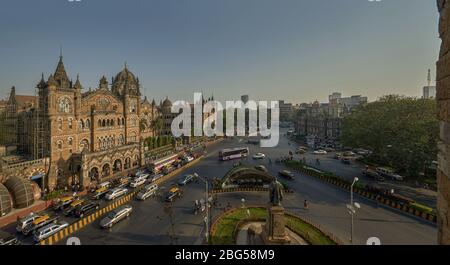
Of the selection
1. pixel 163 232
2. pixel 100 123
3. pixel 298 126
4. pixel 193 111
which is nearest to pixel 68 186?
pixel 100 123

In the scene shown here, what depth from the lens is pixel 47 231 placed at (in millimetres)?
15977

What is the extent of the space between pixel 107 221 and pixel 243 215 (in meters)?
10.4

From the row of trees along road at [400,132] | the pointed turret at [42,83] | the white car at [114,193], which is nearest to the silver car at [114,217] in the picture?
the white car at [114,193]

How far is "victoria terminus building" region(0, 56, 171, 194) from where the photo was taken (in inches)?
1067

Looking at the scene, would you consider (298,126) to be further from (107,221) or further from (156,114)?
(107,221)

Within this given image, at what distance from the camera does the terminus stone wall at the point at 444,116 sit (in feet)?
11.1

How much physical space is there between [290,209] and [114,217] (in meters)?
14.6

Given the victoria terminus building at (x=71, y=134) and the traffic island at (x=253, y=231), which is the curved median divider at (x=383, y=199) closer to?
the traffic island at (x=253, y=231)

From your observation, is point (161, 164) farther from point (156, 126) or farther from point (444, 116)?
point (444, 116)

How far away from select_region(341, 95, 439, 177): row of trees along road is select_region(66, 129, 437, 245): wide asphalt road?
9.00 meters

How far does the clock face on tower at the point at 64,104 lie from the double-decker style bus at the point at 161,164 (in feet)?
43.9

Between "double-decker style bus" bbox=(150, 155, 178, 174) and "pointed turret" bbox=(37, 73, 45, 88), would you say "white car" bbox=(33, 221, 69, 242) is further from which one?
"pointed turret" bbox=(37, 73, 45, 88)
